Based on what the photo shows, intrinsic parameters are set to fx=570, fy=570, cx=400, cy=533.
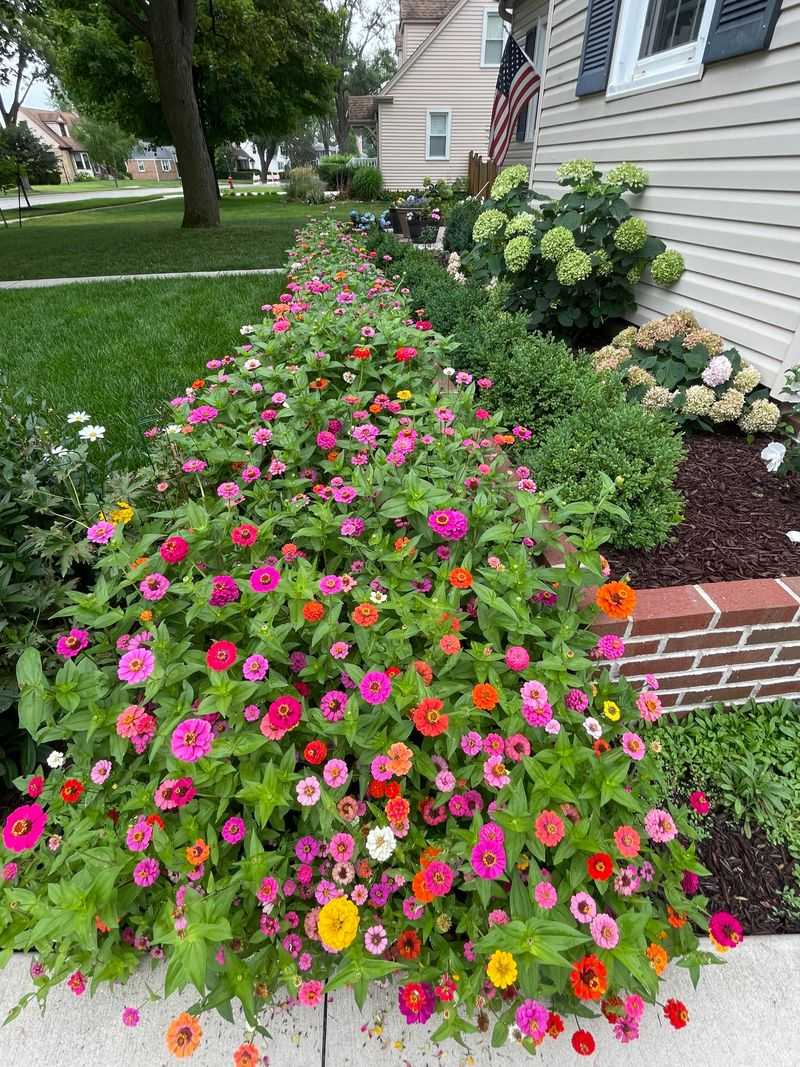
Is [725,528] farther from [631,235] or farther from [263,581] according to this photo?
[631,235]

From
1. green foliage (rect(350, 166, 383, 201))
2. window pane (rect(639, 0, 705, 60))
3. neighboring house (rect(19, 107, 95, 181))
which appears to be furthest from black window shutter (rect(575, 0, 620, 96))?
neighboring house (rect(19, 107, 95, 181))

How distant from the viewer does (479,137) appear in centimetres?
1991

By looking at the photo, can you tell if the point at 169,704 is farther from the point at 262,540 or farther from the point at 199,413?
the point at 199,413

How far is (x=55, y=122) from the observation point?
222 feet

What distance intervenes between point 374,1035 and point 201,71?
22465 millimetres

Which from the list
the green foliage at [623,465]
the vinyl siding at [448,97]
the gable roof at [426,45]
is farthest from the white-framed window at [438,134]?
the green foliage at [623,465]

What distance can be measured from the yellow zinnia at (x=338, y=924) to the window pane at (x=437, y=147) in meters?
24.0

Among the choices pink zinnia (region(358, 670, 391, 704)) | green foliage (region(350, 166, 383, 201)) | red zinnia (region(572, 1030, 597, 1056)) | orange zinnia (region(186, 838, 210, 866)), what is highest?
green foliage (region(350, 166, 383, 201))

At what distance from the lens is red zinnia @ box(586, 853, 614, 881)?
1.21 meters

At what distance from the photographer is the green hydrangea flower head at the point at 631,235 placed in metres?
3.92

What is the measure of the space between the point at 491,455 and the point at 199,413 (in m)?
1.22

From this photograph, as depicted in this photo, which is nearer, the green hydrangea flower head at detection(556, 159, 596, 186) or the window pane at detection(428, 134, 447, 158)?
the green hydrangea flower head at detection(556, 159, 596, 186)

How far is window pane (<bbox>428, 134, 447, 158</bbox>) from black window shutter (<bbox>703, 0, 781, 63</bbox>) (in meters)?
20.1

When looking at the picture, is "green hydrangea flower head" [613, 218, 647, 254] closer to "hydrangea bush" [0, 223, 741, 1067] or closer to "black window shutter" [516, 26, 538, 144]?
"hydrangea bush" [0, 223, 741, 1067]
